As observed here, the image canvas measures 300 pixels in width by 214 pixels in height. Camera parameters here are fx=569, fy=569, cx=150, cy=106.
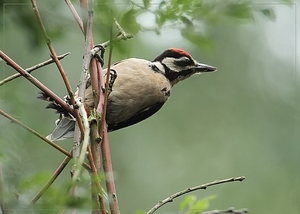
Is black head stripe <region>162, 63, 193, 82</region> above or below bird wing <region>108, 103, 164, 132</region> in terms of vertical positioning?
above

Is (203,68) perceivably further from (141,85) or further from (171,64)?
(141,85)

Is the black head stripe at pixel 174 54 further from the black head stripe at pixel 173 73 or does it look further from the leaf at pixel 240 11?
the leaf at pixel 240 11

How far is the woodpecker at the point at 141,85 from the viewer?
2488mm

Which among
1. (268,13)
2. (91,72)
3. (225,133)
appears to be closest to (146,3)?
(91,72)

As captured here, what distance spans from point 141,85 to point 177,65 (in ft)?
0.82

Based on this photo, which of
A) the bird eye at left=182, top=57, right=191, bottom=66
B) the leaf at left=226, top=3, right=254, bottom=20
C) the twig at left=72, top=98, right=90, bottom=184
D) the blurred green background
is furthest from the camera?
the blurred green background

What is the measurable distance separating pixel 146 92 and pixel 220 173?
4.55 m

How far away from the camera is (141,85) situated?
100 inches

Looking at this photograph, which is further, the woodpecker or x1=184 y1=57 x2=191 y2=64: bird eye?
x1=184 y1=57 x2=191 y2=64: bird eye

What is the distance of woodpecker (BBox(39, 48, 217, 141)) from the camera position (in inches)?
98.0

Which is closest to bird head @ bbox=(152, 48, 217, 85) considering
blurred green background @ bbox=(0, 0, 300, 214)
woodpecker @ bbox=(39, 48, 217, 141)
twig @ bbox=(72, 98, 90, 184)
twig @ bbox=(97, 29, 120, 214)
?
woodpecker @ bbox=(39, 48, 217, 141)

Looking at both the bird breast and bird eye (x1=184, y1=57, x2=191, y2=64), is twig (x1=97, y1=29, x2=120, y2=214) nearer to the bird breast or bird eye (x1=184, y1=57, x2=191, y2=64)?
the bird breast

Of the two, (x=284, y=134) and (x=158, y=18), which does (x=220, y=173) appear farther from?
(x=158, y=18)

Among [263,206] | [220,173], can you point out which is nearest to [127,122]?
[263,206]
